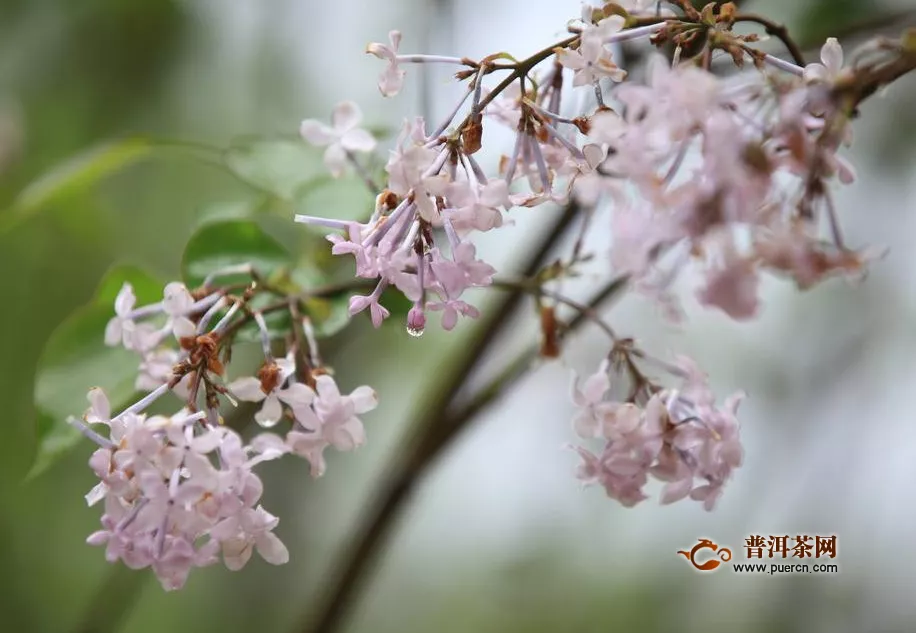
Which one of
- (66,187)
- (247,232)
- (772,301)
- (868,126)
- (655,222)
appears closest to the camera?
(655,222)

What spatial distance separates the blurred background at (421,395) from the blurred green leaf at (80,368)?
1.34 feet

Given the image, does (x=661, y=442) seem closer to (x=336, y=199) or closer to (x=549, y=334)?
(x=549, y=334)

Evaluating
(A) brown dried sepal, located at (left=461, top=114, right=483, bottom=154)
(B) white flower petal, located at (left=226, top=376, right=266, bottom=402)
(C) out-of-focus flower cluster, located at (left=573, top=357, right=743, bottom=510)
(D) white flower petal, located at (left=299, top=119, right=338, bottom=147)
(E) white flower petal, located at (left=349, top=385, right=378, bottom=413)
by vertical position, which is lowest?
(B) white flower petal, located at (left=226, top=376, right=266, bottom=402)

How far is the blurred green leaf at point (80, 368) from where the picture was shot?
1.36 feet

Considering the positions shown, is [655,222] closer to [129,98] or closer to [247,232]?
[247,232]

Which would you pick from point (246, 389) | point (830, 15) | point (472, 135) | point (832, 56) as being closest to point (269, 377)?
point (246, 389)

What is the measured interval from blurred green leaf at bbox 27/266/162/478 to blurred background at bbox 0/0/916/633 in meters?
0.41

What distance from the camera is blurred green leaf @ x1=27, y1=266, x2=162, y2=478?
0.41 metres

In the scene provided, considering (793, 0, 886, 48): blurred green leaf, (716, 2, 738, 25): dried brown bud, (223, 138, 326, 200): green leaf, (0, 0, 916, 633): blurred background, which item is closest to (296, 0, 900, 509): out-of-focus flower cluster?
(716, 2, 738, 25): dried brown bud

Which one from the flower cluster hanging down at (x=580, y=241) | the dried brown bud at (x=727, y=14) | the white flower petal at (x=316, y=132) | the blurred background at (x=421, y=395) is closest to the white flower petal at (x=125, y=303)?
the flower cluster hanging down at (x=580, y=241)

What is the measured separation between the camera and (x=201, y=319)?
0.34 meters

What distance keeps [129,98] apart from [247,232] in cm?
105

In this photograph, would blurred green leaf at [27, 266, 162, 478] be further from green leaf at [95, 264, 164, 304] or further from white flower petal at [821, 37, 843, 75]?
white flower petal at [821, 37, 843, 75]

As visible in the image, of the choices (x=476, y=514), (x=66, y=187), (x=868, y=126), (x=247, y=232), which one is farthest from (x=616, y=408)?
(x=476, y=514)
